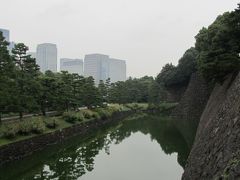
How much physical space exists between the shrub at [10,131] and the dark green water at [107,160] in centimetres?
182

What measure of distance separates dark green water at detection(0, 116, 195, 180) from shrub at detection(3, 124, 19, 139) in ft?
5.99

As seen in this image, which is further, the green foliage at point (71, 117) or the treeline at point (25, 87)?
the green foliage at point (71, 117)

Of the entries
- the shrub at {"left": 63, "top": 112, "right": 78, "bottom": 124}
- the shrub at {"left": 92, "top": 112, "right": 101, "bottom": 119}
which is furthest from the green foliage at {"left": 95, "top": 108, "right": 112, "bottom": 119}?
the shrub at {"left": 63, "top": 112, "right": 78, "bottom": 124}

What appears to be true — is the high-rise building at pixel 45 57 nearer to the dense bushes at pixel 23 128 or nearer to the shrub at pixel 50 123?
the shrub at pixel 50 123

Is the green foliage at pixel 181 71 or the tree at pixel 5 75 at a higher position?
the green foliage at pixel 181 71

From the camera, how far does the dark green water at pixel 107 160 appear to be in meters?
17.2

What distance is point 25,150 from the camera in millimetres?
21391

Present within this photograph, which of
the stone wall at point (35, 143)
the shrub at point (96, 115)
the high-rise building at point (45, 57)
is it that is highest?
the high-rise building at point (45, 57)

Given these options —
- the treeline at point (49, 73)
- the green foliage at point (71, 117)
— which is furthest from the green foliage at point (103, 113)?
the green foliage at point (71, 117)

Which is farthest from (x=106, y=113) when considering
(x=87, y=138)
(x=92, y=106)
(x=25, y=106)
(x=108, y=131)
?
(x=25, y=106)

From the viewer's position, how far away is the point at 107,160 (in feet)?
71.0

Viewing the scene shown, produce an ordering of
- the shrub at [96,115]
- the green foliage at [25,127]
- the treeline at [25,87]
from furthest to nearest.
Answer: the shrub at [96,115] < the green foliage at [25,127] < the treeline at [25,87]

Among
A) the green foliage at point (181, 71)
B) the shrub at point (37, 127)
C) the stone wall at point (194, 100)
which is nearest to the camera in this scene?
the shrub at point (37, 127)

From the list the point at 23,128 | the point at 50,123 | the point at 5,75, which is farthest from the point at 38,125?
the point at 5,75
